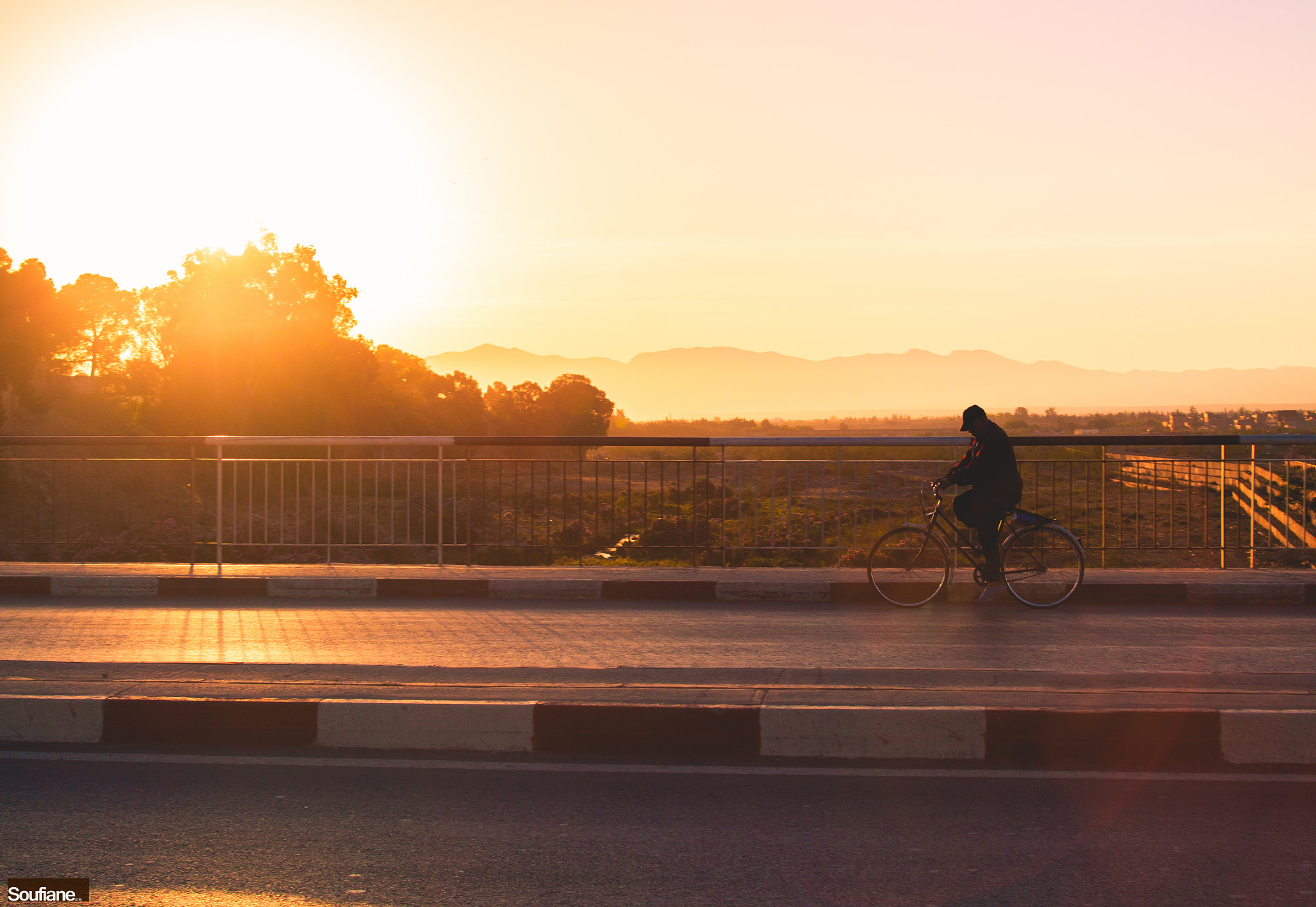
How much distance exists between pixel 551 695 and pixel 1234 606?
22.1ft

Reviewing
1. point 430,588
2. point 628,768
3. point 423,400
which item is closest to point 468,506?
point 430,588

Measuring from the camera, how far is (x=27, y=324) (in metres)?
44.1

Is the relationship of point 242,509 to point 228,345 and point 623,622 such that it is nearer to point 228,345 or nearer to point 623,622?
point 623,622

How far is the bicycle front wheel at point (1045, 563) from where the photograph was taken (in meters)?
9.09

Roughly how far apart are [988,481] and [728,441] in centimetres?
258

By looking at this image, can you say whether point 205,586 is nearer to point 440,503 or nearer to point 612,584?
point 440,503

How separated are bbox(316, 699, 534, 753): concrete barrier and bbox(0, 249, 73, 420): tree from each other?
141 feet

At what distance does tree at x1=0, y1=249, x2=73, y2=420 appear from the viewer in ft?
139

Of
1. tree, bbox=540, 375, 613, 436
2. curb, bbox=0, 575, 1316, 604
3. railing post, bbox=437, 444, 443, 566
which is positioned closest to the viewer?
curb, bbox=0, 575, 1316, 604

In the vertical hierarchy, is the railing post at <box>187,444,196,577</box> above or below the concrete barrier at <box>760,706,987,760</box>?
above

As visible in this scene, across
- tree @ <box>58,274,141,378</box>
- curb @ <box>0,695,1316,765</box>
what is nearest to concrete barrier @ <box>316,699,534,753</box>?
curb @ <box>0,695,1316,765</box>

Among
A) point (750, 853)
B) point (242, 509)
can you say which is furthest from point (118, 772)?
point (242, 509)

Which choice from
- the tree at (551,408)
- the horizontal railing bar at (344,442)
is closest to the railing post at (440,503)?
the horizontal railing bar at (344,442)

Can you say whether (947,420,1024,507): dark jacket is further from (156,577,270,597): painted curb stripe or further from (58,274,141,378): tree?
(58,274,141,378): tree
